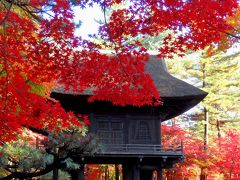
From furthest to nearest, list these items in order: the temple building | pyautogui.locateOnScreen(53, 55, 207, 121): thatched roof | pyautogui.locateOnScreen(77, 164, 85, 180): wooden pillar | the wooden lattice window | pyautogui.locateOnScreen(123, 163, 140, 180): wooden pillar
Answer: the wooden lattice window < pyautogui.locateOnScreen(123, 163, 140, 180): wooden pillar < pyautogui.locateOnScreen(77, 164, 85, 180): wooden pillar < the temple building < pyautogui.locateOnScreen(53, 55, 207, 121): thatched roof

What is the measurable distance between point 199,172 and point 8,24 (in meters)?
20.2

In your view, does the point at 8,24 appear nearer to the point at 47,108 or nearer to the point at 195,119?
the point at 47,108

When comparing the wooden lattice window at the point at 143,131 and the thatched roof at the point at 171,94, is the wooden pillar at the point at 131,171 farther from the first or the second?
the thatched roof at the point at 171,94

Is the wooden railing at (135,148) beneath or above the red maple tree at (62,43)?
beneath

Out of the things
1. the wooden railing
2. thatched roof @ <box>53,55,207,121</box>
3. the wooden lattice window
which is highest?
thatched roof @ <box>53,55,207,121</box>

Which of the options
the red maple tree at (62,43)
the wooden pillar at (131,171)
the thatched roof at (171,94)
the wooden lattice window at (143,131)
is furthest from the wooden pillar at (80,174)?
the red maple tree at (62,43)

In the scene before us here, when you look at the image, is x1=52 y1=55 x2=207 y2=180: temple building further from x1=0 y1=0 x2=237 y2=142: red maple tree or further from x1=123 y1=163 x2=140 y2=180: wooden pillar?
x1=0 y1=0 x2=237 y2=142: red maple tree

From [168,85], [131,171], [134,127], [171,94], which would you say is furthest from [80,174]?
[168,85]

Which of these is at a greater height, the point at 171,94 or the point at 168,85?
the point at 168,85

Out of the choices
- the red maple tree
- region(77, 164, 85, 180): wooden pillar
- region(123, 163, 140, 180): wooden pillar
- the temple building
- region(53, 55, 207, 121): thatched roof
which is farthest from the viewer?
region(123, 163, 140, 180): wooden pillar

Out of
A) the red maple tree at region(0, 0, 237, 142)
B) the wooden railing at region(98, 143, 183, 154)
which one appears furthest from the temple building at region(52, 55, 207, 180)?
the red maple tree at region(0, 0, 237, 142)

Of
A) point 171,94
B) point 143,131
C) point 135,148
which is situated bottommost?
point 135,148

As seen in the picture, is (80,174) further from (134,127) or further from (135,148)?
(134,127)

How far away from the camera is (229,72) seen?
86.1ft
